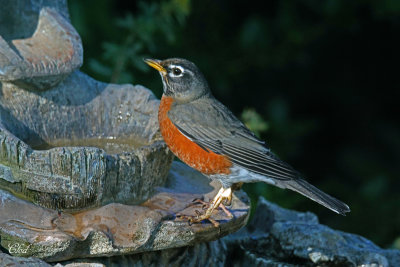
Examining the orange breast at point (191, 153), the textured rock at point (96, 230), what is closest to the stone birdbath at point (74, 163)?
the textured rock at point (96, 230)

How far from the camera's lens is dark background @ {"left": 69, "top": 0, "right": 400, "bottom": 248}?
5.70m

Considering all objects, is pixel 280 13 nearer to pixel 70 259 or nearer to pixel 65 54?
pixel 65 54

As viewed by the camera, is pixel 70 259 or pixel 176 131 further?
pixel 176 131

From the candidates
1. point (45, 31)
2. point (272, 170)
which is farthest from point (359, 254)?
point (45, 31)

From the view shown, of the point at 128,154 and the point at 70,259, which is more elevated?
the point at 128,154

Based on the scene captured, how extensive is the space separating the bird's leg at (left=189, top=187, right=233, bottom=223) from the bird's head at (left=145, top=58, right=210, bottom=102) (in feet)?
2.19

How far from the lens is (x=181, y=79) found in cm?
393

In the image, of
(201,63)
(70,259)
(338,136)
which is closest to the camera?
(70,259)

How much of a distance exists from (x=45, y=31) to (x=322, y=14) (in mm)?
3001

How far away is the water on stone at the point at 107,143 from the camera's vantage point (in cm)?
370

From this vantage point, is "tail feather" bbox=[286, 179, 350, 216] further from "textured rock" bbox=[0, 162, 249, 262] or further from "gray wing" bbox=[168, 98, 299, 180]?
"textured rock" bbox=[0, 162, 249, 262]

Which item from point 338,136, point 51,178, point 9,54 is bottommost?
point 338,136

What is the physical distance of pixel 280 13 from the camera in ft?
20.3

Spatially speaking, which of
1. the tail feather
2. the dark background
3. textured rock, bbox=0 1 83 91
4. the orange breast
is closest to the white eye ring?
the orange breast
